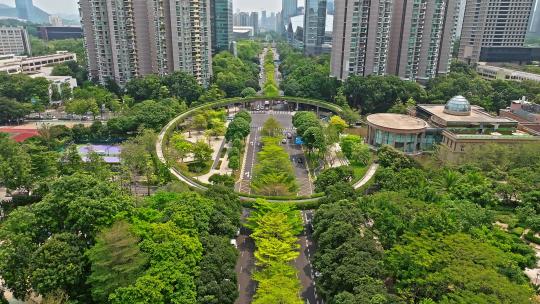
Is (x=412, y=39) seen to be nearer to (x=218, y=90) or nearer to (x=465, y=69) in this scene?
(x=465, y=69)

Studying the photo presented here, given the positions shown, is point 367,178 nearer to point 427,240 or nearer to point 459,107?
point 427,240

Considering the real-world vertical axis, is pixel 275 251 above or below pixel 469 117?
below

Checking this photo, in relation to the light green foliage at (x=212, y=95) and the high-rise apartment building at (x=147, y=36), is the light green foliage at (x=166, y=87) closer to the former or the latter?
the light green foliage at (x=212, y=95)

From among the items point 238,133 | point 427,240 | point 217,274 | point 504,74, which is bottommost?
point 217,274

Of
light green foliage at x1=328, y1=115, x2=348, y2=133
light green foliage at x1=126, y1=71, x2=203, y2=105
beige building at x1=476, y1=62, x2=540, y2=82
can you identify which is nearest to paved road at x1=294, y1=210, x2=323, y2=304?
light green foliage at x1=328, y1=115, x2=348, y2=133

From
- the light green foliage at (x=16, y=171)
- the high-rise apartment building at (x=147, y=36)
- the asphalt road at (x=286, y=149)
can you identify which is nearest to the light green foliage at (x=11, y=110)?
the high-rise apartment building at (x=147, y=36)

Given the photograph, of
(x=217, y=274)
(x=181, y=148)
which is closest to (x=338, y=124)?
(x=181, y=148)
